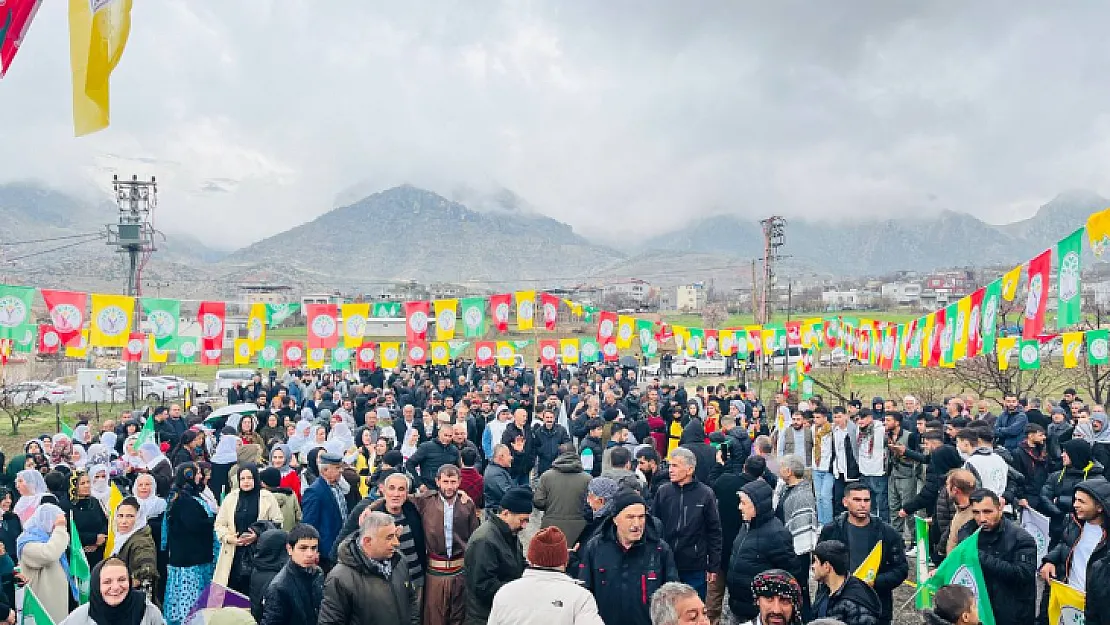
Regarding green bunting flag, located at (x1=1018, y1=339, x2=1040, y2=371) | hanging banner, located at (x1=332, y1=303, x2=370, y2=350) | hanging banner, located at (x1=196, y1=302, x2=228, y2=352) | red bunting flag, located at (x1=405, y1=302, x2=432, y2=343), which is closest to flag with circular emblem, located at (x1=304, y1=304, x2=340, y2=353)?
hanging banner, located at (x1=332, y1=303, x2=370, y2=350)

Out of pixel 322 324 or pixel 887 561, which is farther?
pixel 322 324

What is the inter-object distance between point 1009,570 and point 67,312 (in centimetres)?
1809

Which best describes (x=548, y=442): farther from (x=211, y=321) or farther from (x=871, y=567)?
(x=211, y=321)

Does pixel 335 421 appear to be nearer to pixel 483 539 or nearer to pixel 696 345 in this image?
pixel 483 539

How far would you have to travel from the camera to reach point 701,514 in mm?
6055

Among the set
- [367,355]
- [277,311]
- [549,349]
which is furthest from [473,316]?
[549,349]

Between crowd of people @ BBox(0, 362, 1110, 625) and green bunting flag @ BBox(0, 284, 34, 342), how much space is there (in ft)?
23.7

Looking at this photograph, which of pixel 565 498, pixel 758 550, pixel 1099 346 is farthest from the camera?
pixel 1099 346

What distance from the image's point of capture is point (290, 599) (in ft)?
15.1

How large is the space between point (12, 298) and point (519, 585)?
54.6 ft

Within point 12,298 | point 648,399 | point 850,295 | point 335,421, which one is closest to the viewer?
point 335,421

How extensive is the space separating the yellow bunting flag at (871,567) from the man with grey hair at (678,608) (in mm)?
1979

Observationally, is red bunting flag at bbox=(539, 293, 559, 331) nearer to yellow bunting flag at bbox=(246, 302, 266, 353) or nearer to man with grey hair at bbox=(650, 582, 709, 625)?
yellow bunting flag at bbox=(246, 302, 266, 353)

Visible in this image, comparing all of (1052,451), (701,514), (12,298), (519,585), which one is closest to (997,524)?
(701,514)
